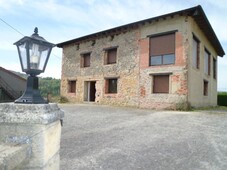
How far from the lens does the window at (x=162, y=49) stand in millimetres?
13992

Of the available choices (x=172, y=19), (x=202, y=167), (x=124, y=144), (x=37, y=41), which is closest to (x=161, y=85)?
(x=172, y=19)

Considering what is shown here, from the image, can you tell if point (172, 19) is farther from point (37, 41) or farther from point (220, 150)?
point (37, 41)

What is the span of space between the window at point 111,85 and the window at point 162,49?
11.6 ft

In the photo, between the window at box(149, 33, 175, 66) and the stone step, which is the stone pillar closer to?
the stone step

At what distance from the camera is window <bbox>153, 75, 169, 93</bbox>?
14.0m

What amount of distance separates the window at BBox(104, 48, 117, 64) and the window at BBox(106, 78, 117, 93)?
4.65ft

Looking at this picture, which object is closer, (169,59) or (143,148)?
(143,148)

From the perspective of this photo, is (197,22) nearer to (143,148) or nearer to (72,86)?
(72,86)

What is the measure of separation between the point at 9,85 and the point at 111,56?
1434 cm

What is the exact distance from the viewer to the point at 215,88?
2086 cm

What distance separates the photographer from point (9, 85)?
25438 mm

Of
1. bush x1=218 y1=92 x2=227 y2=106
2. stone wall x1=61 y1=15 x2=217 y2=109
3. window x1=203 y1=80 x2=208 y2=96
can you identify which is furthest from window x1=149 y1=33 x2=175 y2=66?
bush x1=218 y1=92 x2=227 y2=106

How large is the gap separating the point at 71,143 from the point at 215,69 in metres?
19.3

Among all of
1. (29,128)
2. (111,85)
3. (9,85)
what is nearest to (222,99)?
(111,85)
